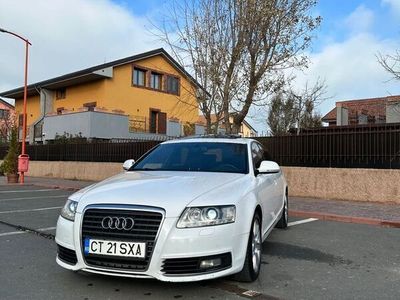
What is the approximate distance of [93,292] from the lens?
14.7ft

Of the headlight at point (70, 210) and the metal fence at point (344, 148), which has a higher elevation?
the metal fence at point (344, 148)

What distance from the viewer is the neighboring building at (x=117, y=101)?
28172mm

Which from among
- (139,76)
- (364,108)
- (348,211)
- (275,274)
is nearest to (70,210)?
(275,274)

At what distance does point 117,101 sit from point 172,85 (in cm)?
581

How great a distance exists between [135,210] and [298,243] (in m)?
3.92

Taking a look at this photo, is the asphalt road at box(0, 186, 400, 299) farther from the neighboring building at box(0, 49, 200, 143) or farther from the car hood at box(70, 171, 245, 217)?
the neighboring building at box(0, 49, 200, 143)

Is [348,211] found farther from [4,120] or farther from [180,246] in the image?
[4,120]

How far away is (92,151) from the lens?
74.4 feet

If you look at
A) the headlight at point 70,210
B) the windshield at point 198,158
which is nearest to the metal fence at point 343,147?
the windshield at point 198,158

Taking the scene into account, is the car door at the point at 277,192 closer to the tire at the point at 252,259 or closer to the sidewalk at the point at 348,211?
the tire at the point at 252,259

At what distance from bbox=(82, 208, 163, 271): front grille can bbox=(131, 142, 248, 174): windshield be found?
1612 millimetres

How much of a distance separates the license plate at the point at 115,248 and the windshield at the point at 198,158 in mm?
1753

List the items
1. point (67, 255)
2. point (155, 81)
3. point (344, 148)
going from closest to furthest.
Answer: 1. point (67, 255)
2. point (344, 148)
3. point (155, 81)

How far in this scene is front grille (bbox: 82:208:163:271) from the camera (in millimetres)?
4168
